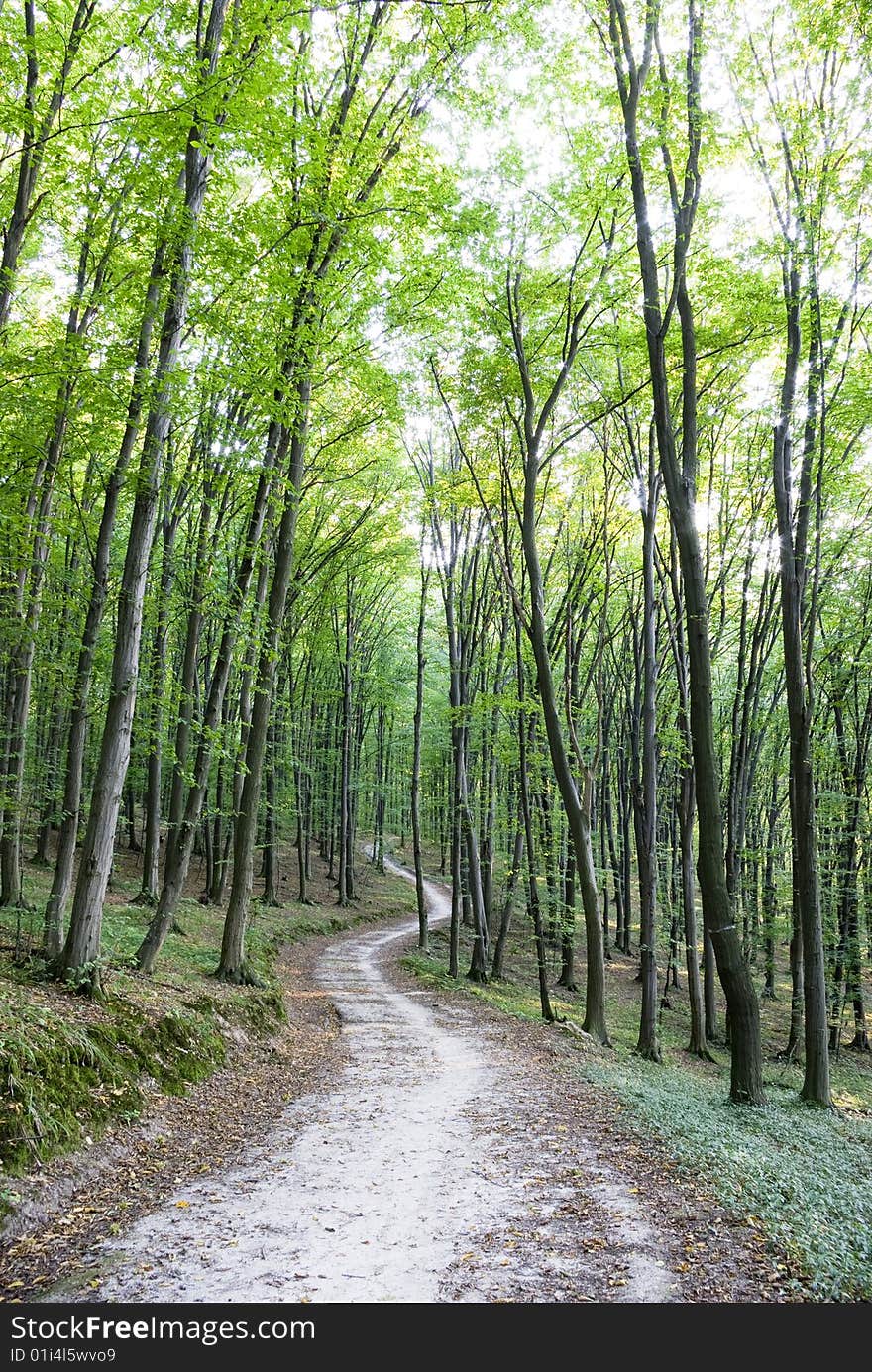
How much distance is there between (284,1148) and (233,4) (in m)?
12.0

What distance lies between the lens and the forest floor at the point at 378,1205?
3.83m

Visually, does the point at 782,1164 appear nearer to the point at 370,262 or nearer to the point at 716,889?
the point at 716,889

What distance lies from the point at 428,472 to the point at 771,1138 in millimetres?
15771

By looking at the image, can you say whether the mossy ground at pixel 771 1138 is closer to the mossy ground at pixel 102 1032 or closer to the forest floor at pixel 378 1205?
the forest floor at pixel 378 1205

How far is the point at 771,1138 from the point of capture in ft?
25.1

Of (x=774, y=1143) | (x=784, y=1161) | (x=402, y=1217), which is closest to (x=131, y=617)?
(x=402, y=1217)

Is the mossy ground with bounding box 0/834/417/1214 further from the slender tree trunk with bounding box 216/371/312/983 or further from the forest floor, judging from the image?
the slender tree trunk with bounding box 216/371/312/983

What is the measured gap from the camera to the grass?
4309mm

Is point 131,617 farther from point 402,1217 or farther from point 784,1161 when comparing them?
point 784,1161

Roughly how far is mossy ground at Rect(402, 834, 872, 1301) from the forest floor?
8.1 inches

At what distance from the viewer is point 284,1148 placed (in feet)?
20.6

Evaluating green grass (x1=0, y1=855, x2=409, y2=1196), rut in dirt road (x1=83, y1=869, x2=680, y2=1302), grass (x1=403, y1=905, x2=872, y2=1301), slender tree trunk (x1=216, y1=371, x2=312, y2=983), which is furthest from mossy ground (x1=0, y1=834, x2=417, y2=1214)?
grass (x1=403, y1=905, x2=872, y2=1301)

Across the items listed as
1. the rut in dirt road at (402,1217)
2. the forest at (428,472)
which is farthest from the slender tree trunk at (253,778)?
the rut in dirt road at (402,1217)
